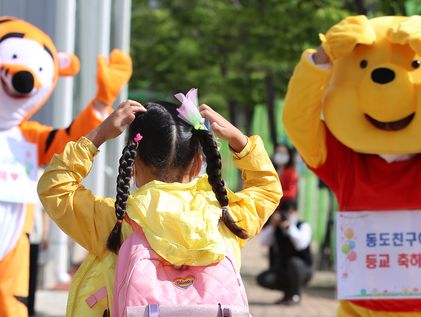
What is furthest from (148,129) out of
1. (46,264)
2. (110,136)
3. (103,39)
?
(46,264)

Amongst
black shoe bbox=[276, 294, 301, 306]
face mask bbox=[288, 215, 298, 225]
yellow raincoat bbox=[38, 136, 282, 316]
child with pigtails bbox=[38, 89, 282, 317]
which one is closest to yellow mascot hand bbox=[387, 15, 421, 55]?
child with pigtails bbox=[38, 89, 282, 317]

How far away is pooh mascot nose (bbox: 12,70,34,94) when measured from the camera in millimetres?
4656

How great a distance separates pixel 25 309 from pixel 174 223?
2.10 meters

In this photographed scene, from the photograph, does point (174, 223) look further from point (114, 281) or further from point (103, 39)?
point (103, 39)

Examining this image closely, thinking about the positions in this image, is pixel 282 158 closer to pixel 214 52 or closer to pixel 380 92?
pixel 380 92

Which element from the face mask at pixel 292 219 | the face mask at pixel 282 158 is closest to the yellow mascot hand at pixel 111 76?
the face mask at pixel 292 219

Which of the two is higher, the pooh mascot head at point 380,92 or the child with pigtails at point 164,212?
the pooh mascot head at point 380,92

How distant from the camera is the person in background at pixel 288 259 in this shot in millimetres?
8953

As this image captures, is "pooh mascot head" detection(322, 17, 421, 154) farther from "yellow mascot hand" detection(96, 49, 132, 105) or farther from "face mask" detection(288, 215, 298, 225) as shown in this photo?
"face mask" detection(288, 215, 298, 225)

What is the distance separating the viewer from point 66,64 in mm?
5176

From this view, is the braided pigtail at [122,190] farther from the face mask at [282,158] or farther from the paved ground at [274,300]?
the face mask at [282,158]

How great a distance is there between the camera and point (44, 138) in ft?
15.9

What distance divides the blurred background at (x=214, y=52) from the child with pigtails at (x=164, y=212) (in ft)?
15.1

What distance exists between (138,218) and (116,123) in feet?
0.98
